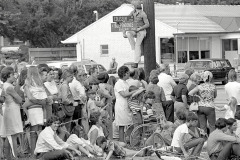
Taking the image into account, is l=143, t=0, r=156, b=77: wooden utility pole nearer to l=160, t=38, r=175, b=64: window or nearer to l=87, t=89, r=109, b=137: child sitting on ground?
l=87, t=89, r=109, b=137: child sitting on ground

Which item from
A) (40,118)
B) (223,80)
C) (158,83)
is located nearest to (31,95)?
(40,118)

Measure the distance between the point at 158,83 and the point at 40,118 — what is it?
3613 mm

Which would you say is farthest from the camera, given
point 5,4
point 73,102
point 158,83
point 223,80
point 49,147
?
point 5,4

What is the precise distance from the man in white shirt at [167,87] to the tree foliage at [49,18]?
50474mm

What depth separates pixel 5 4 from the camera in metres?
64.8

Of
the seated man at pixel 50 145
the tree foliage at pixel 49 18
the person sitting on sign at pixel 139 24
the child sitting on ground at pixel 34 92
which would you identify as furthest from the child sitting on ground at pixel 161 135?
the tree foliage at pixel 49 18

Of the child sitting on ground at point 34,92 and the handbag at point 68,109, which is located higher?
the child sitting on ground at point 34,92

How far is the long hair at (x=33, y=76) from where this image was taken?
13188 millimetres

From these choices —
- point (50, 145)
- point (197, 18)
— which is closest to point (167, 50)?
point (197, 18)

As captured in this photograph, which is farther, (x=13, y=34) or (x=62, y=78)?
(x=13, y=34)

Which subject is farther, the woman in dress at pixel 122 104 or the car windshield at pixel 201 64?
the car windshield at pixel 201 64

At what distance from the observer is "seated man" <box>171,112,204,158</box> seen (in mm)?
12539

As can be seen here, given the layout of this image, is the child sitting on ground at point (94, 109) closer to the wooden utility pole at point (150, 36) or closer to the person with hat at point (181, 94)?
the person with hat at point (181, 94)

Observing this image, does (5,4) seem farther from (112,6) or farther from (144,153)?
(144,153)
